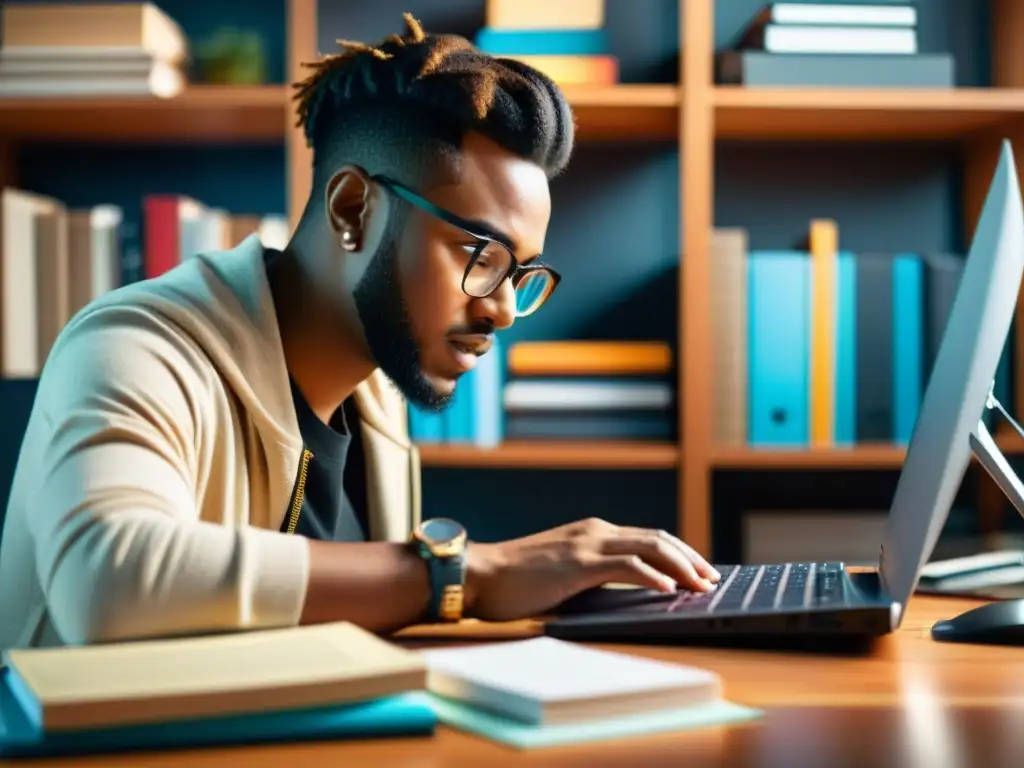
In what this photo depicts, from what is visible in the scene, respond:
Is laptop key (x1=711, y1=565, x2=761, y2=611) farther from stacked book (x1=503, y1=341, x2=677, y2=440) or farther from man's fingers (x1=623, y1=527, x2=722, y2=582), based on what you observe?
stacked book (x1=503, y1=341, x2=677, y2=440)

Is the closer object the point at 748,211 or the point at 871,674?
the point at 871,674

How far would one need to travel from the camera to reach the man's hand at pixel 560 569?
0.99m

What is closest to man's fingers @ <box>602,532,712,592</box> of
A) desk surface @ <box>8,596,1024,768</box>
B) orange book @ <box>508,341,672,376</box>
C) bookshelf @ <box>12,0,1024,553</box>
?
desk surface @ <box>8,596,1024,768</box>

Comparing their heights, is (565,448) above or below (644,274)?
below

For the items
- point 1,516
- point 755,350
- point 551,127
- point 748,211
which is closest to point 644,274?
point 748,211

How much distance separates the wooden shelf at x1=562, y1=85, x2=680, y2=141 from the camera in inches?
83.4

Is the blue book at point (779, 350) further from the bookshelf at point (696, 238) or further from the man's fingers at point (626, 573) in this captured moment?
the man's fingers at point (626, 573)

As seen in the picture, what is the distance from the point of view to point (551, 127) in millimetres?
1309

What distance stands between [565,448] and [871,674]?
4.18 ft

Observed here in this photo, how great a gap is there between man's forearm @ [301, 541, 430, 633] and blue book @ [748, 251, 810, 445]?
1.28 meters

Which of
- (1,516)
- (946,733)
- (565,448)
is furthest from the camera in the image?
(565,448)

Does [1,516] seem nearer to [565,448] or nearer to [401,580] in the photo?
[401,580]

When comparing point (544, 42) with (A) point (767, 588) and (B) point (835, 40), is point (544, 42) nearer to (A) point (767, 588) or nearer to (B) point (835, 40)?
(B) point (835, 40)

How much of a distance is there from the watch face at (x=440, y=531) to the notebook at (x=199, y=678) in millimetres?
208
